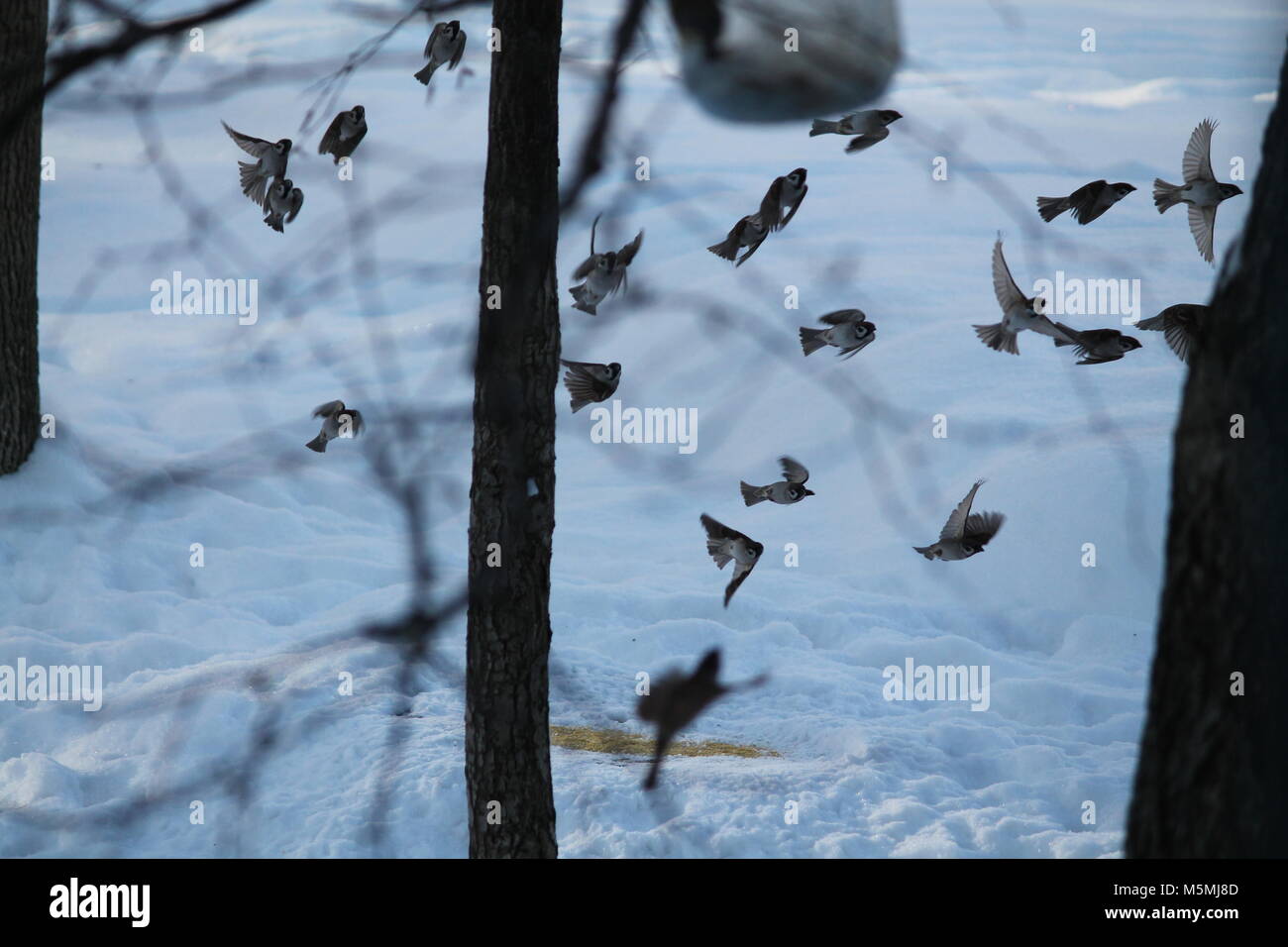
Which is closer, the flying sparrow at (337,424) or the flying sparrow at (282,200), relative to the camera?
the flying sparrow at (282,200)

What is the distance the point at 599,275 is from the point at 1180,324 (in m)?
1.46

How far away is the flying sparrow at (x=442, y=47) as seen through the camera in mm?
3170

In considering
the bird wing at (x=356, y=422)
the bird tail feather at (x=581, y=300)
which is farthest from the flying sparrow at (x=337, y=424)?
the bird tail feather at (x=581, y=300)

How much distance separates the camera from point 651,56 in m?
3.02

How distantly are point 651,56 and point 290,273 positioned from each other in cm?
111

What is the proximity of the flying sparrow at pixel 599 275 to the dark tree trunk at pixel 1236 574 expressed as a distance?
1627mm

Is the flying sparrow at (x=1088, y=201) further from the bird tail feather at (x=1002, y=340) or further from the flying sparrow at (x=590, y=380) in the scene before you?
the flying sparrow at (x=590, y=380)

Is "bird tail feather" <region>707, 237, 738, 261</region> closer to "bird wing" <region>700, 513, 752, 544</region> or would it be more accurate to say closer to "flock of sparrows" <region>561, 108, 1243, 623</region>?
"flock of sparrows" <region>561, 108, 1243, 623</region>

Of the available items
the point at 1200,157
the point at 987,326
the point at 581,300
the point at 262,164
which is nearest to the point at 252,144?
the point at 262,164

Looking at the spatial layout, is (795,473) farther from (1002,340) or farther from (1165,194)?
(1165,194)
